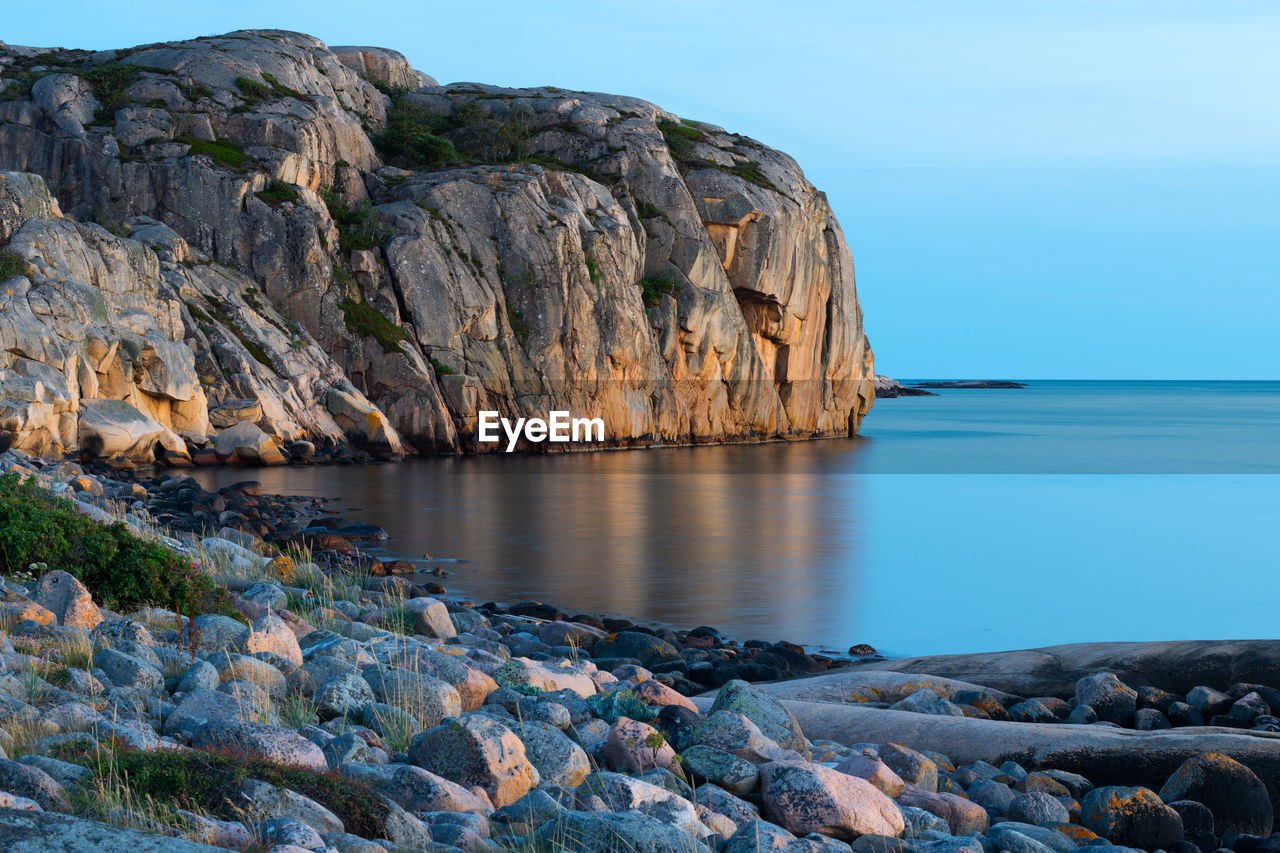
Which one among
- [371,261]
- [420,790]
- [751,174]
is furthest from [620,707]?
[751,174]

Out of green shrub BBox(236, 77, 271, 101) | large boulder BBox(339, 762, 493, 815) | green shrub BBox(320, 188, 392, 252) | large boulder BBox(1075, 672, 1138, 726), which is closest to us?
large boulder BBox(339, 762, 493, 815)

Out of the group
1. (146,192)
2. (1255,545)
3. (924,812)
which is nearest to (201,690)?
(924,812)

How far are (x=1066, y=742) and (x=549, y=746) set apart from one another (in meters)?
5.51

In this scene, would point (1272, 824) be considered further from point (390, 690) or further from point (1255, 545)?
point (1255, 545)

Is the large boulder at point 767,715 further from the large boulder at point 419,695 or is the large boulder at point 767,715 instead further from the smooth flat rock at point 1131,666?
the smooth flat rock at point 1131,666

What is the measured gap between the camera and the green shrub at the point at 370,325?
57750 mm

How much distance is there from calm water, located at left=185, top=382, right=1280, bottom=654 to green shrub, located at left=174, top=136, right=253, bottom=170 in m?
19.0

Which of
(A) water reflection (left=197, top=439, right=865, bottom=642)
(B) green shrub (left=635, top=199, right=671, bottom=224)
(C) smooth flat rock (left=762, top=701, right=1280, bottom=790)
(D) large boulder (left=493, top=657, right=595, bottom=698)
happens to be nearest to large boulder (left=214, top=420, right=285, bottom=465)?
(A) water reflection (left=197, top=439, right=865, bottom=642)

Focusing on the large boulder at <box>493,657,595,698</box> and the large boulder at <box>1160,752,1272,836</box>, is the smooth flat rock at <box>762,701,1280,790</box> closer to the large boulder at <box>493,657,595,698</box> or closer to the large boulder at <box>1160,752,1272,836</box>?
the large boulder at <box>1160,752,1272,836</box>

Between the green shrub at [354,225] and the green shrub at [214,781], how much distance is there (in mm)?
55884

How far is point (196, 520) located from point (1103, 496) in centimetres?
3788

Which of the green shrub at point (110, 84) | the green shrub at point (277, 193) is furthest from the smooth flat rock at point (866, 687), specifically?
the green shrub at point (110, 84)

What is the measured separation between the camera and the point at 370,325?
58.1m

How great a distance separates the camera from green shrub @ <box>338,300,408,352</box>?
189 feet
